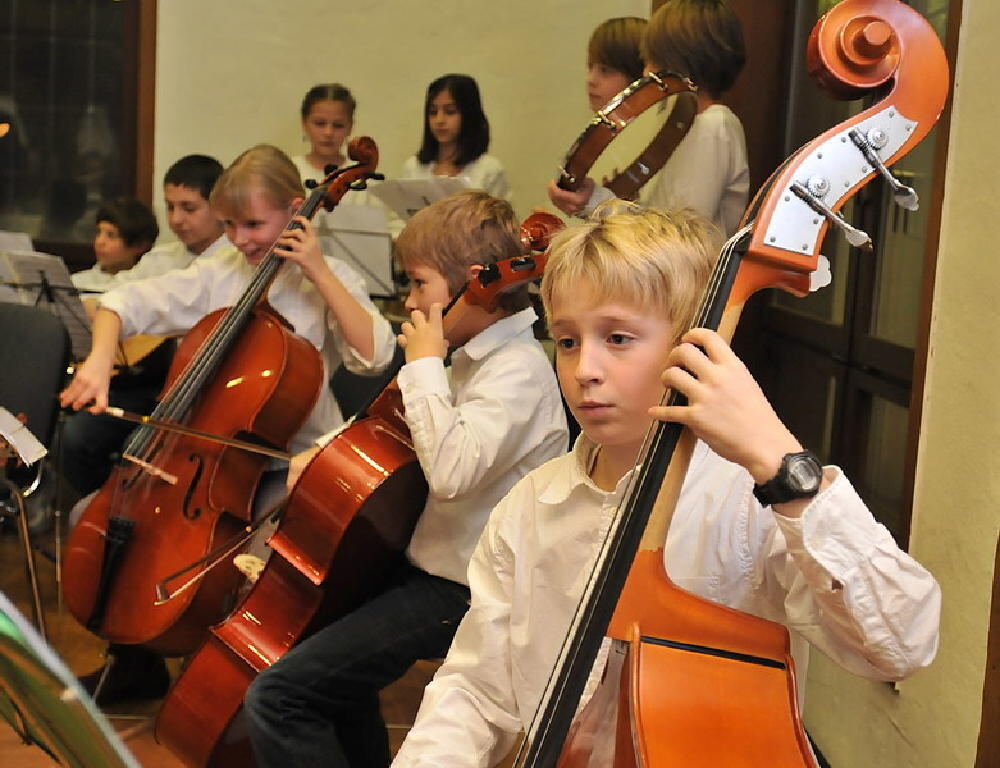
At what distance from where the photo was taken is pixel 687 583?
1142mm

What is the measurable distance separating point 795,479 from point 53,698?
58 cm

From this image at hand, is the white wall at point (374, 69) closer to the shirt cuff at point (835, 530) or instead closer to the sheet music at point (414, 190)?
the sheet music at point (414, 190)

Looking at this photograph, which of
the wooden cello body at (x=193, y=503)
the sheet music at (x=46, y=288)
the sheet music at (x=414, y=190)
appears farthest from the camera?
the sheet music at (x=414, y=190)

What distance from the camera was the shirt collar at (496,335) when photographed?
1.98m

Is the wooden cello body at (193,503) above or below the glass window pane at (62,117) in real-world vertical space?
below

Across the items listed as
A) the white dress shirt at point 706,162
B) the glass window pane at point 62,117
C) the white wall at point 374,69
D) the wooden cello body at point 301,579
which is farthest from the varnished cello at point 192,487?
the glass window pane at point 62,117

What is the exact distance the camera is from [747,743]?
944 millimetres

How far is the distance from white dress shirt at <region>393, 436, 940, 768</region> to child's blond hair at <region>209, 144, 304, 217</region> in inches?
57.0

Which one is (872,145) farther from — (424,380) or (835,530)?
(424,380)

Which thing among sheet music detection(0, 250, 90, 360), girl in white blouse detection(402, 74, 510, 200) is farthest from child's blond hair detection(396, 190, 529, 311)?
girl in white blouse detection(402, 74, 510, 200)

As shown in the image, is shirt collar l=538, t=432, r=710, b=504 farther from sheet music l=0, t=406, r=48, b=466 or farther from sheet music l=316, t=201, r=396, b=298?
sheet music l=316, t=201, r=396, b=298

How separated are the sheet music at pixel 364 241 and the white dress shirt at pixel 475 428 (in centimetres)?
156

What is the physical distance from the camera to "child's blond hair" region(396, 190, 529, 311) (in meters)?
2.03

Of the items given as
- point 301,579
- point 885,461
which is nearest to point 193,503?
point 301,579
